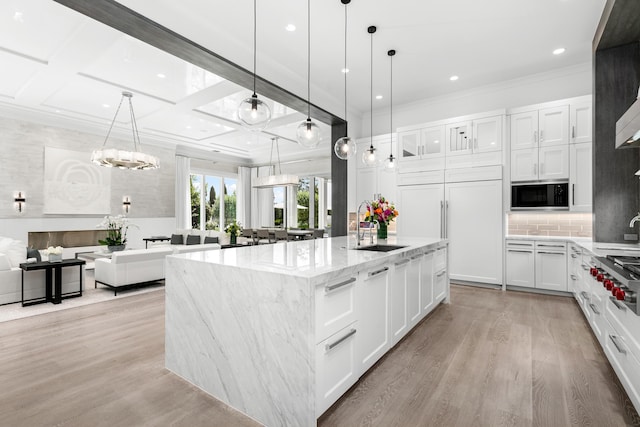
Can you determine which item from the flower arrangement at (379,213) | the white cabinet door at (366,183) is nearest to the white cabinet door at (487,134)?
the white cabinet door at (366,183)

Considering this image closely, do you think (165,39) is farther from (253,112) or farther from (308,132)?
(308,132)

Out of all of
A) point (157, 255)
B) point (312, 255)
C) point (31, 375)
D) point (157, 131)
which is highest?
point (157, 131)

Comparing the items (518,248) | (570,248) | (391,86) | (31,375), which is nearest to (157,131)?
(391,86)

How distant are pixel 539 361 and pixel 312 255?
6.81 ft

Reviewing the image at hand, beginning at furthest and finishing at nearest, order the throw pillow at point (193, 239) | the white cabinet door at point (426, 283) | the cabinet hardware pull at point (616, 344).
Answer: the throw pillow at point (193, 239) < the white cabinet door at point (426, 283) < the cabinet hardware pull at point (616, 344)

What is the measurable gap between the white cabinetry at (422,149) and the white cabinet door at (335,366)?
4192 millimetres

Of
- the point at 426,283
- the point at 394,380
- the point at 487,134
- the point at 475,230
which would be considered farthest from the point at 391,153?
the point at 394,380

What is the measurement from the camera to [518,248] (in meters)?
4.85

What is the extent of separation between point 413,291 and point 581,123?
368cm

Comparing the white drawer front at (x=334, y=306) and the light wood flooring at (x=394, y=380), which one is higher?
the white drawer front at (x=334, y=306)

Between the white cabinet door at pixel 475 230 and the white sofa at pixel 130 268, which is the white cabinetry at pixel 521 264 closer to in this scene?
the white cabinet door at pixel 475 230

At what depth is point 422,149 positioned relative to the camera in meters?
5.72

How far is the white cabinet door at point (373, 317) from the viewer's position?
2.26 metres

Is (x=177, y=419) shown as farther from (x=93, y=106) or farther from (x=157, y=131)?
(x=157, y=131)
